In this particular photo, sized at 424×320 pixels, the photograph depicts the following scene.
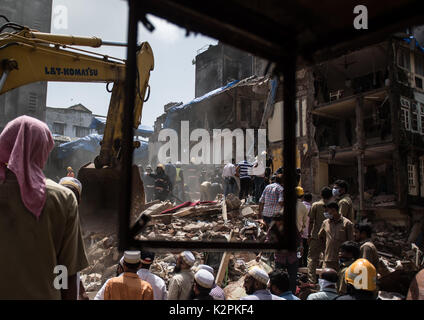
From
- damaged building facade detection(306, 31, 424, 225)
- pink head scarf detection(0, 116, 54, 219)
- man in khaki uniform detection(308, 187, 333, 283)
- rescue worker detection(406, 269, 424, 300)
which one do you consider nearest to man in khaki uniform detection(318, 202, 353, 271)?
man in khaki uniform detection(308, 187, 333, 283)

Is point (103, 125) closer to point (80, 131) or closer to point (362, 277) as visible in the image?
point (80, 131)

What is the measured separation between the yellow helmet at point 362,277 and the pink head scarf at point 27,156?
128 inches

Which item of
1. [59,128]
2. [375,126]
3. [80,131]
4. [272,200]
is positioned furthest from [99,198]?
[80,131]

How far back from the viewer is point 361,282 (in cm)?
363

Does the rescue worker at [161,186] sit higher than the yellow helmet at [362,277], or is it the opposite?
the rescue worker at [161,186]

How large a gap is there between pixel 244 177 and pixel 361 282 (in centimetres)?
754

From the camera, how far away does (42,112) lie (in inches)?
925

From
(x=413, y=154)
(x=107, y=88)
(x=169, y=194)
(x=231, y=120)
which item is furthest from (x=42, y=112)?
(x=413, y=154)

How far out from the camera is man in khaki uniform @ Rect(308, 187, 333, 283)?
21.2 ft

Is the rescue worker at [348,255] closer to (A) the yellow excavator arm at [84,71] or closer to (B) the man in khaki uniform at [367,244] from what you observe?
(B) the man in khaki uniform at [367,244]

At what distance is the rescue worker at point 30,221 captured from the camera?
1882 mm

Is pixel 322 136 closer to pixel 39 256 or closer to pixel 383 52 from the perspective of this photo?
pixel 383 52

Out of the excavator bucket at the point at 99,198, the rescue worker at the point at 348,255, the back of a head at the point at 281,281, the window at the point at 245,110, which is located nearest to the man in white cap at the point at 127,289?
the back of a head at the point at 281,281

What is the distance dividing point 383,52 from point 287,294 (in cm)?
1324
